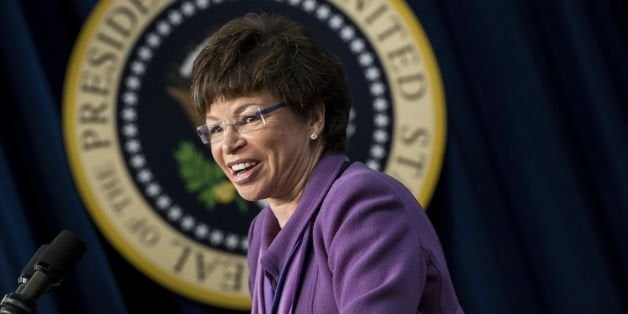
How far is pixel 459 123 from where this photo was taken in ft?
7.91

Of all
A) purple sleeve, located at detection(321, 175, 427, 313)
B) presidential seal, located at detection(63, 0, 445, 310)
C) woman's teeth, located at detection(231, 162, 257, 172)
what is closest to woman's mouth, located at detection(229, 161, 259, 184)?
woman's teeth, located at detection(231, 162, 257, 172)

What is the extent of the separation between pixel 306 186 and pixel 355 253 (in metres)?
0.18

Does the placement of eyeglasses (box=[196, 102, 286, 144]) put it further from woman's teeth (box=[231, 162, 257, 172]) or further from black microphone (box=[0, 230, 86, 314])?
black microphone (box=[0, 230, 86, 314])

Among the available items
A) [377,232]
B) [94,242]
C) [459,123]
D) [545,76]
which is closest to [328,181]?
[377,232]

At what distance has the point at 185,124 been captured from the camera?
2279 millimetres

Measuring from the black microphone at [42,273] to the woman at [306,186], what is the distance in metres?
0.25

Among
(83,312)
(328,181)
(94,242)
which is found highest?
(328,181)

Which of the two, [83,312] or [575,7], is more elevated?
[575,7]

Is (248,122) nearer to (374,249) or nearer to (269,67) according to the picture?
(269,67)

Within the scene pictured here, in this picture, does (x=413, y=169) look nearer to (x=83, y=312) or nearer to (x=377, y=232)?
(x=83, y=312)

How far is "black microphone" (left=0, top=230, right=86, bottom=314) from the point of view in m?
1.04

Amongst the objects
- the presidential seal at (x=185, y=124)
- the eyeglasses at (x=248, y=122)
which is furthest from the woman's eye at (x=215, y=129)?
the presidential seal at (x=185, y=124)

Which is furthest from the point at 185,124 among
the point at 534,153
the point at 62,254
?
the point at 62,254

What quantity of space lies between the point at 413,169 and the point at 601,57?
0.59 meters
